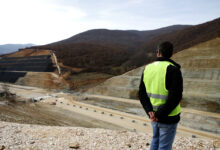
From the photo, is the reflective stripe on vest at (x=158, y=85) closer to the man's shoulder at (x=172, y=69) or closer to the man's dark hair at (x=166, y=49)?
the man's shoulder at (x=172, y=69)

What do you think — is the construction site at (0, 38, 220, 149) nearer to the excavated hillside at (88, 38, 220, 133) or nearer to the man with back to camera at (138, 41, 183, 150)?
the excavated hillside at (88, 38, 220, 133)

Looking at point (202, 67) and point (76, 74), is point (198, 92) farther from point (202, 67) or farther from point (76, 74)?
point (76, 74)

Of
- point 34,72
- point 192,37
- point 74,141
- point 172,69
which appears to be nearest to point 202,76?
point 74,141

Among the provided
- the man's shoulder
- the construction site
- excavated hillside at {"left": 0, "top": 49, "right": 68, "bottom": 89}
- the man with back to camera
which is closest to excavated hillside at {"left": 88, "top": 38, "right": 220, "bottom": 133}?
the construction site

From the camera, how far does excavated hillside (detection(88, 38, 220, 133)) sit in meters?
14.8

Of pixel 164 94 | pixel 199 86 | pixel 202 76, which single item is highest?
pixel 164 94

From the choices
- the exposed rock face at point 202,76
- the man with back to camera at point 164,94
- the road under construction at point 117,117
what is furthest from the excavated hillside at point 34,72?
the man with back to camera at point 164,94

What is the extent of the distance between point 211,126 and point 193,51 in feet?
35.4

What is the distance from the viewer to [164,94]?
8.25ft

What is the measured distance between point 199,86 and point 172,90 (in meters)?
17.7

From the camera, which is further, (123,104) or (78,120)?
(123,104)

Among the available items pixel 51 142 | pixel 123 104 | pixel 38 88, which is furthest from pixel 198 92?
pixel 38 88

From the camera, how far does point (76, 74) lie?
36062 mm

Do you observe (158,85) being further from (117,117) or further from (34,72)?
(34,72)
